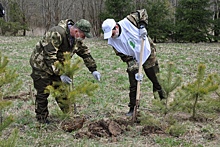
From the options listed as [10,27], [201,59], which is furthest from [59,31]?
[10,27]

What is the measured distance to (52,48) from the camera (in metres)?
4.03

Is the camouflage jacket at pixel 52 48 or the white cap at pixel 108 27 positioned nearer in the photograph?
the camouflage jacket at pixel 52 48

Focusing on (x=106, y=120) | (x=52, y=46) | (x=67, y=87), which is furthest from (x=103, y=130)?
(x=52, y=46)

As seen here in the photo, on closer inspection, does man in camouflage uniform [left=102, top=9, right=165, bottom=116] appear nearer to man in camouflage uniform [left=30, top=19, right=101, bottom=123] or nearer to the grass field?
man in camouflage uniform [left=30, top=19, right=101, bottom=123]

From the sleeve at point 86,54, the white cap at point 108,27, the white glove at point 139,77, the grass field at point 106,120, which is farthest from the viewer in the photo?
the sleeve at point 86,54

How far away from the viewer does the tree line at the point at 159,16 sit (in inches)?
698

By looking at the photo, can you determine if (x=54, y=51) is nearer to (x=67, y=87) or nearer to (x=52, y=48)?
(x=52, y=48)

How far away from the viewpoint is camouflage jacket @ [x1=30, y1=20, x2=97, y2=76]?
4.04 m

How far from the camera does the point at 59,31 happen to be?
13.4 feet

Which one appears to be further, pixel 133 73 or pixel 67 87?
pixel 133 73

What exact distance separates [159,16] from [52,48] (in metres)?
15.2

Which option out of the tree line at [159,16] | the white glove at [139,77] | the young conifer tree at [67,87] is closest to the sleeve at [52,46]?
the young conifer tree at [67,87]

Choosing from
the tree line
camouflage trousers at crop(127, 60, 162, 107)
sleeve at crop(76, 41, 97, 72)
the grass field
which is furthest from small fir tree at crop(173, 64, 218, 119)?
the tree line

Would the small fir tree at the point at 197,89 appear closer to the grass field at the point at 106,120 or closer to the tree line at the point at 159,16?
the grass field at the point at 106,120
